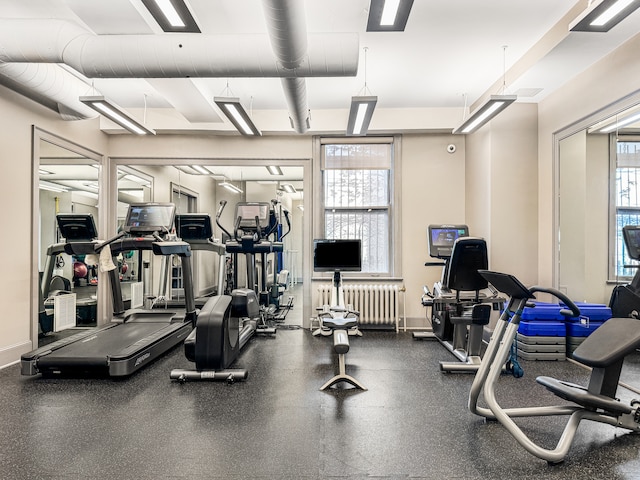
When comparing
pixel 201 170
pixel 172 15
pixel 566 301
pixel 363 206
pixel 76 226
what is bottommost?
pixel 566 301

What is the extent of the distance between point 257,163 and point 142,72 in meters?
2.82

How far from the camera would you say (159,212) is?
4832 mm

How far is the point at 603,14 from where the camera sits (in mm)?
2662

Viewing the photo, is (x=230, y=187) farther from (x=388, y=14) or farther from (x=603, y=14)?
(x=603, y=14)

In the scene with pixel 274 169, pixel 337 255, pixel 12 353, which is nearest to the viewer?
pixel 12 353

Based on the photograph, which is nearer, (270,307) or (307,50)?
(307,50)

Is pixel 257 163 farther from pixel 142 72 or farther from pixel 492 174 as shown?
pixel 492 174

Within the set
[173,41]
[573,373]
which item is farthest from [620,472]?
[173,41]

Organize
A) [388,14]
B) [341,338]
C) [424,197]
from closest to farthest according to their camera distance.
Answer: [388,14] < [341,338] < [424,197]

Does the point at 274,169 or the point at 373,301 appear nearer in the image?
the point at 373,301

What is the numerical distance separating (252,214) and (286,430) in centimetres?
341

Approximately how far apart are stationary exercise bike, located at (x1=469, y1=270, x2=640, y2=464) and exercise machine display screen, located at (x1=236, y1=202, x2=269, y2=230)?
136 inches

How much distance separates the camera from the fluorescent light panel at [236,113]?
155 inches

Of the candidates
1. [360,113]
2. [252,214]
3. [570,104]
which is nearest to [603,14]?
[570,104]
